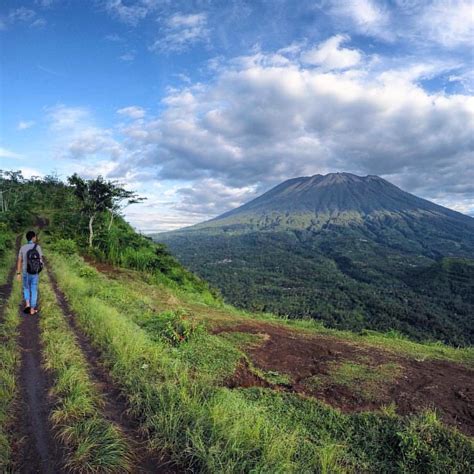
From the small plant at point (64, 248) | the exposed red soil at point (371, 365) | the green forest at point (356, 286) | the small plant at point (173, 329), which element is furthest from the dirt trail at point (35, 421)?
the green forest at point (356, 286)

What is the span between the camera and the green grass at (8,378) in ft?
9.56

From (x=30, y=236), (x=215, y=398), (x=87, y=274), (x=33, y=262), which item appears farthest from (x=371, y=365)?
(x=87, y=274)

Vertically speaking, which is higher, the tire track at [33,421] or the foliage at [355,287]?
the tire track at [33,421]

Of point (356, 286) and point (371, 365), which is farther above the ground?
point (371, 365)

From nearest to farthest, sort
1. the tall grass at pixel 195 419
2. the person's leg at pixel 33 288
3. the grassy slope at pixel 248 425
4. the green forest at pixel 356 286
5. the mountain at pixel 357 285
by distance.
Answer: the tall grass at pixel 195 419, the grassy slope at pixel 248 425, the person's leg at pixel 33 288, the green forest at pixel 356 286, the mountain at pixel 357 285

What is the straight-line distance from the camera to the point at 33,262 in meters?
7.53

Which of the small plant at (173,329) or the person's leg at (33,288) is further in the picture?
the person's leg at (33,288)

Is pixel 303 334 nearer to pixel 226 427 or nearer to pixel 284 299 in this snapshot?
pixel 226 427

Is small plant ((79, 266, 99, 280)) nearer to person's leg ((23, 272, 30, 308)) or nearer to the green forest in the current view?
person's leg ((23, 272, 30, 308))

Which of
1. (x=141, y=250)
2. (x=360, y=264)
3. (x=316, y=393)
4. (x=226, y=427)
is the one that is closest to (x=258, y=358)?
(x=316, y=393)

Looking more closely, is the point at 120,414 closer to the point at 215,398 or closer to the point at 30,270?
the point at 215,398

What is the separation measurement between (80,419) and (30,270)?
5256 millimetres

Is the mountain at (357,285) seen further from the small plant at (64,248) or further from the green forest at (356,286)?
the small plant at (64,248)

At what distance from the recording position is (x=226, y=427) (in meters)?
3.32
